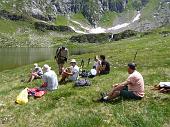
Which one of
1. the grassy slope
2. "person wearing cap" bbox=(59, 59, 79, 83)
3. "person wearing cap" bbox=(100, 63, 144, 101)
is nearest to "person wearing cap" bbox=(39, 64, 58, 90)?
the grassy slope

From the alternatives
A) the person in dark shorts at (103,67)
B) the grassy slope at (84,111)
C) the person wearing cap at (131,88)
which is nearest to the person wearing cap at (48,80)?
the grassy slope at (84,111)

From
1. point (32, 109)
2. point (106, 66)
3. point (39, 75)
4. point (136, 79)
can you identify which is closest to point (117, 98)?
point (136, 79)

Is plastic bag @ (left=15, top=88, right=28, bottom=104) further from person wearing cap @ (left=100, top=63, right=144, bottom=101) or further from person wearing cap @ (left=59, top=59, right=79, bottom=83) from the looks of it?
person wearing cap @ (left=59, top=59, right=79, bottom=83)

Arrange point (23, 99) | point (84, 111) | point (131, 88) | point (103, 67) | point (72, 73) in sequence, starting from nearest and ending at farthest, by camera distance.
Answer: point (84, 111) < point (131, 88) < point (23, 99) < point (72, 73) < point (103, 67)

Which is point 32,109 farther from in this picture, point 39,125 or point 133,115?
point 133,115

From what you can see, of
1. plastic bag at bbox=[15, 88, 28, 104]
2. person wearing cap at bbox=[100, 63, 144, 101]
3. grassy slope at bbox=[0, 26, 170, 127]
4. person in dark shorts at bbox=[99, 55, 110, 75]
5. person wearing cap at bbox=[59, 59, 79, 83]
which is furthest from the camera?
person in dark shorts at bbox=[99, 55, 110, 75]

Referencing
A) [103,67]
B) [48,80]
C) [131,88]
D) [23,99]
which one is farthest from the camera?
[103,67]

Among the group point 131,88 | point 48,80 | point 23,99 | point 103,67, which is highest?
point 103,67

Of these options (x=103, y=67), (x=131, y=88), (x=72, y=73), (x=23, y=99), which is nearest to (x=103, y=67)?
(x=103, y=67)

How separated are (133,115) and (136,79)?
3414 mm

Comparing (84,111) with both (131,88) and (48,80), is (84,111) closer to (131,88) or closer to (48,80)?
(131,88)

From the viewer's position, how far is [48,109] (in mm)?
26984

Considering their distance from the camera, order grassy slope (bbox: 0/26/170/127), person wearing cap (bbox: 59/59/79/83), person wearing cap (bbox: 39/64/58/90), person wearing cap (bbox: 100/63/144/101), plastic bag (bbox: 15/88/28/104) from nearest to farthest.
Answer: grassy slope (bbox: 0/26/170/127) < person wearing cap (bbox: 100/63/144/101) < plastic bag (bbox: 15/88/28/104) < person wearing cap (bbox: 39/64/58/90) < person wearing cap (bbox: 59/59/79/83)

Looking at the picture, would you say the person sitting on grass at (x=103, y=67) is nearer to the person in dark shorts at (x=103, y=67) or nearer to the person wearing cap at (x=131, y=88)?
the person in dark shorts at (x=103, y=67)
